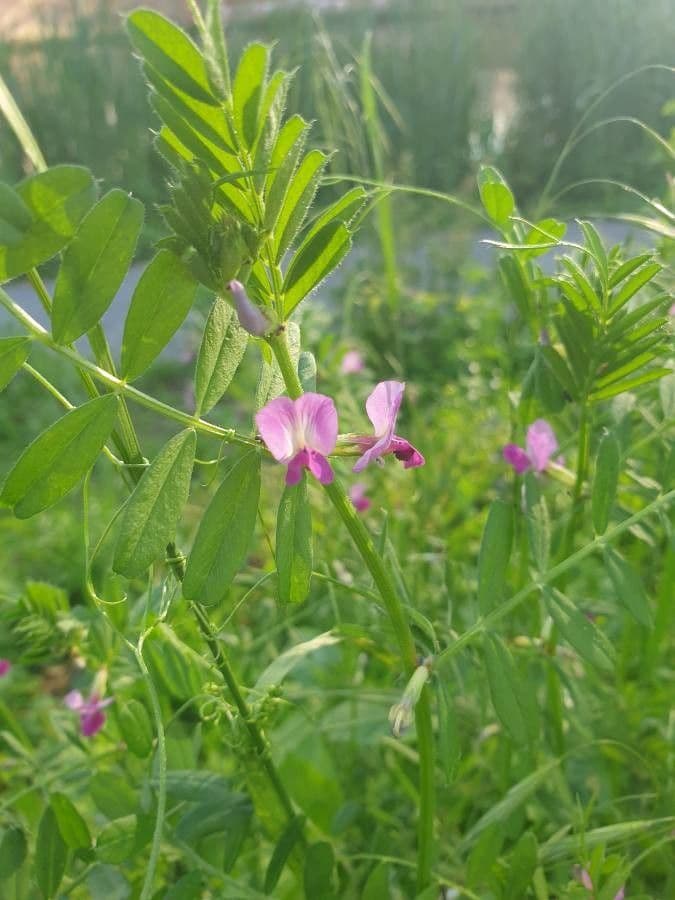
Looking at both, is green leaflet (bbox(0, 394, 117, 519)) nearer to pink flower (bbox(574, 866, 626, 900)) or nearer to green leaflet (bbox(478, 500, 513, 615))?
green leaflet (bbox(478, 500, 513, 615))

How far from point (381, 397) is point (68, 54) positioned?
454 centimetres

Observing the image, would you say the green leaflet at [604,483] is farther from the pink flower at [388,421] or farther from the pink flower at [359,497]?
the pink flower at [359,497]

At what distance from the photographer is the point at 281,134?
1.56 feet

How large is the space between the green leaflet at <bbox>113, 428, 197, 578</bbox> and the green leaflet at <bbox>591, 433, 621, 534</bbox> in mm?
292

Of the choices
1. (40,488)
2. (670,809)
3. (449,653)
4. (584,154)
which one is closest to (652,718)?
(670,809)

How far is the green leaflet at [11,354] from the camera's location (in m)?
0.50

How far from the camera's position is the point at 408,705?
0.51 meters

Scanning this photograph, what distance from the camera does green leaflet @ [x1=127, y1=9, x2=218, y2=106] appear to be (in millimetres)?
423

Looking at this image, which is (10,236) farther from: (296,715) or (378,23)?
(378,23)

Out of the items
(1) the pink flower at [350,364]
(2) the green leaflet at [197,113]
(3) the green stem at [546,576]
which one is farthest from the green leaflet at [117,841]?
(1) the pink flower at [350,364]

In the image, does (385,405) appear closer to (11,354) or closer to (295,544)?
(295,544)

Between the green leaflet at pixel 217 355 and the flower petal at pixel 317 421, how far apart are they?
0.07 metres

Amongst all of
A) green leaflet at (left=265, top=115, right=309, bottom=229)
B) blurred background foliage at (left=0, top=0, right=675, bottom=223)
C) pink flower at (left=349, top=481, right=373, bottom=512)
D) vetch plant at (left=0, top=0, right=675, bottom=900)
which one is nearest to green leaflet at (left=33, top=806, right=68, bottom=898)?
vetch plant at (left=0, top=0, right=675, bottom=900)

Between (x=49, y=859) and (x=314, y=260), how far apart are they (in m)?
0.46
